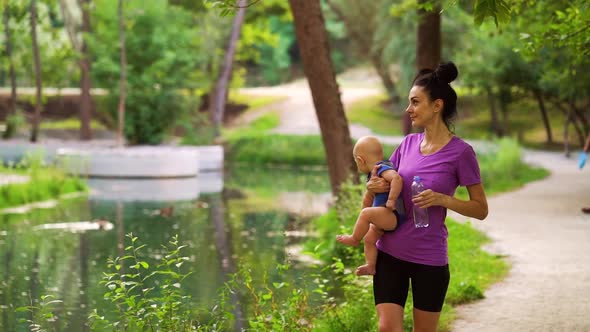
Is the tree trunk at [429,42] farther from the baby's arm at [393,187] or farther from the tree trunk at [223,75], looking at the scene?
the tree trunk at [223,75]

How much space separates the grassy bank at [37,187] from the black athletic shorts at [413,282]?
17870mm

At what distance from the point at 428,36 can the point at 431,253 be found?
11.9 meters

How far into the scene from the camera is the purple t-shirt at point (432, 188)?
16.1ft

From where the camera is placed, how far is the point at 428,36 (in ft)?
53.9

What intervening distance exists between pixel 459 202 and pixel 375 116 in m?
48.7

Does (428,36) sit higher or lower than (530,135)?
higher

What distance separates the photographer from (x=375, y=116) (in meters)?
53.4

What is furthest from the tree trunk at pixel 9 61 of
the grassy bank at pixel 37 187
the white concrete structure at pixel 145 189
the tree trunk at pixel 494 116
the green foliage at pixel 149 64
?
the tree trunk at pixel 494 116

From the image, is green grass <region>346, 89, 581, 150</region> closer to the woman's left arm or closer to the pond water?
the pond water

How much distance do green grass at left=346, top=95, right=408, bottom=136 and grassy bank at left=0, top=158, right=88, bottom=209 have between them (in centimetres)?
2417

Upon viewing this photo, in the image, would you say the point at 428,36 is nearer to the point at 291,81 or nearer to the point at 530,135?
the point at 530,135

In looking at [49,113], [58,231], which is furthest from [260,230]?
[49,113]

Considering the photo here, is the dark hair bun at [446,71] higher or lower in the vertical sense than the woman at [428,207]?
higher

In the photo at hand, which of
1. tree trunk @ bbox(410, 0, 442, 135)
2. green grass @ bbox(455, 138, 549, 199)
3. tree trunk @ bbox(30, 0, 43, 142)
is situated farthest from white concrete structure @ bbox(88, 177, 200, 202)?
tree trunk @ bbox(410, 0, 442, 135)
